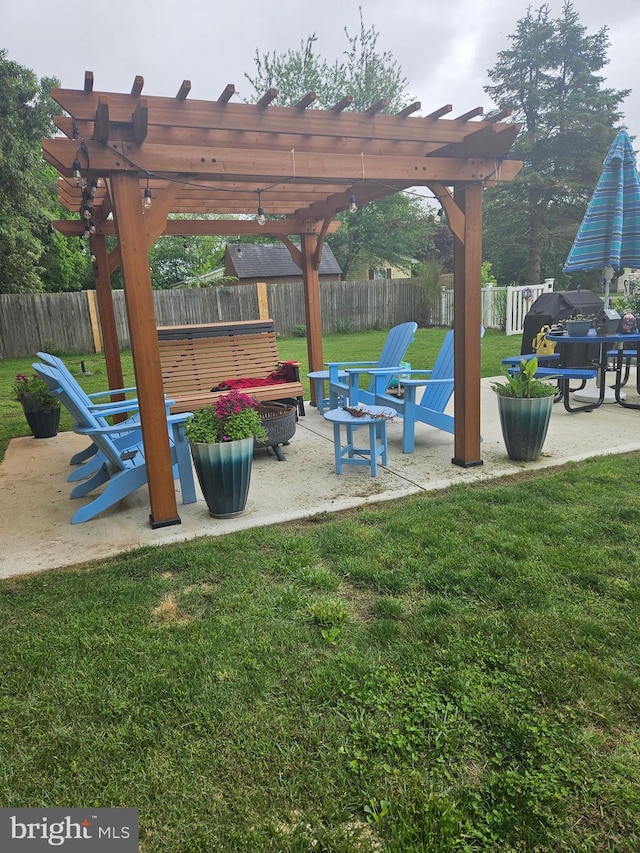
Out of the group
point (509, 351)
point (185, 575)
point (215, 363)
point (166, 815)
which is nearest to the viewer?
point (166, 815)

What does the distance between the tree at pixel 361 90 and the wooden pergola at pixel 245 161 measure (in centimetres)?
1899

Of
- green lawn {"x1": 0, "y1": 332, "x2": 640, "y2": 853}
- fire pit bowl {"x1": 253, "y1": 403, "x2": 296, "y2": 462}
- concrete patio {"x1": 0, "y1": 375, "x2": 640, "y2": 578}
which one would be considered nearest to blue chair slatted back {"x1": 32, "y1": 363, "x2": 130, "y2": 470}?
concrete patio {"x1": 0, "y1": 375, "x2": 640, "y2": 578}

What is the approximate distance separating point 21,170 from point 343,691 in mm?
15146

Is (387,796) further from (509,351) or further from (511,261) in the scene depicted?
(511,261)

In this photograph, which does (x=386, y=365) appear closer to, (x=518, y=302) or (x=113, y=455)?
(x=113, y=455)

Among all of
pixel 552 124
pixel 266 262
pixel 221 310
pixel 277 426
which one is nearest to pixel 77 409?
pixel 277 426

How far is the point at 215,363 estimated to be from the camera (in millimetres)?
6121

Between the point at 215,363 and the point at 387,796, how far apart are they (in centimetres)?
513

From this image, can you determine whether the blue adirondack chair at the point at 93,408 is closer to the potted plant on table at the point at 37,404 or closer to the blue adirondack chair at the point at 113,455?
the blue adirondack chair at the point at 113,455

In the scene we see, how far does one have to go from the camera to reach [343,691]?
6.10 ft

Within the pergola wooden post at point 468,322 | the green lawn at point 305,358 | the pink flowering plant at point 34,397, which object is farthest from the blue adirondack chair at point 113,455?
the green lawn at point 305,358

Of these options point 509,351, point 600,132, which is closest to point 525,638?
point 509,351

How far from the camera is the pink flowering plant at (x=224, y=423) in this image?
3.38 meters

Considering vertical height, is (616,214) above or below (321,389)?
above
